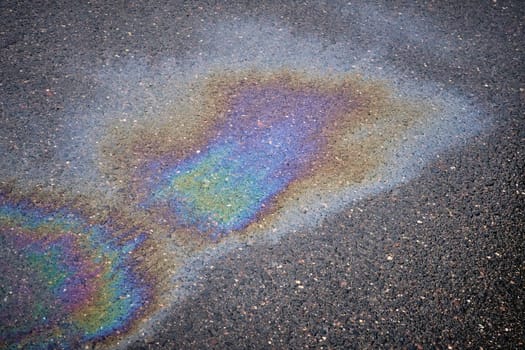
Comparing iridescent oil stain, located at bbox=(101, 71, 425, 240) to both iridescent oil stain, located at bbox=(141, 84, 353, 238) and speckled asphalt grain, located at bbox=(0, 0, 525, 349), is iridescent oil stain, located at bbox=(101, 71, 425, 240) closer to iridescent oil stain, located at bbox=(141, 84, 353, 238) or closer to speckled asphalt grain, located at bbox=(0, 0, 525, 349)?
iridescent oil stain, located at bbox=(141, 84, 353, 238)

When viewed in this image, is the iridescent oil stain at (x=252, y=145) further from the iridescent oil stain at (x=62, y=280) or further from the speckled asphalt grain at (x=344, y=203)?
the iridescent oil stain at (x=62, y=280)

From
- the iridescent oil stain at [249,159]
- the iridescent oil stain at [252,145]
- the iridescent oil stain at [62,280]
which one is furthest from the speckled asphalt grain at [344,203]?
the iridescent oil stain at [249,159]

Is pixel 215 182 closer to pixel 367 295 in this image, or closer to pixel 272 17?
pixel 367 295

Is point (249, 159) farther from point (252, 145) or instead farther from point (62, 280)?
point (62, 280)

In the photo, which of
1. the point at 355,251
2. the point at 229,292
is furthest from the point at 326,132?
the point at 229,292

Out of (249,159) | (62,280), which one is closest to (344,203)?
(249,159)

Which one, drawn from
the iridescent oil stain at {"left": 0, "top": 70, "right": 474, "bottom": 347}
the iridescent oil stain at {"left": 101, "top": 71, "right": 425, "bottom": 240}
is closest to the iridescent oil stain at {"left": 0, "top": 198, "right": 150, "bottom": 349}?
the iridescent oil stain at {"left": 0, "top": 70, "right": 474, "bottom": 347}
